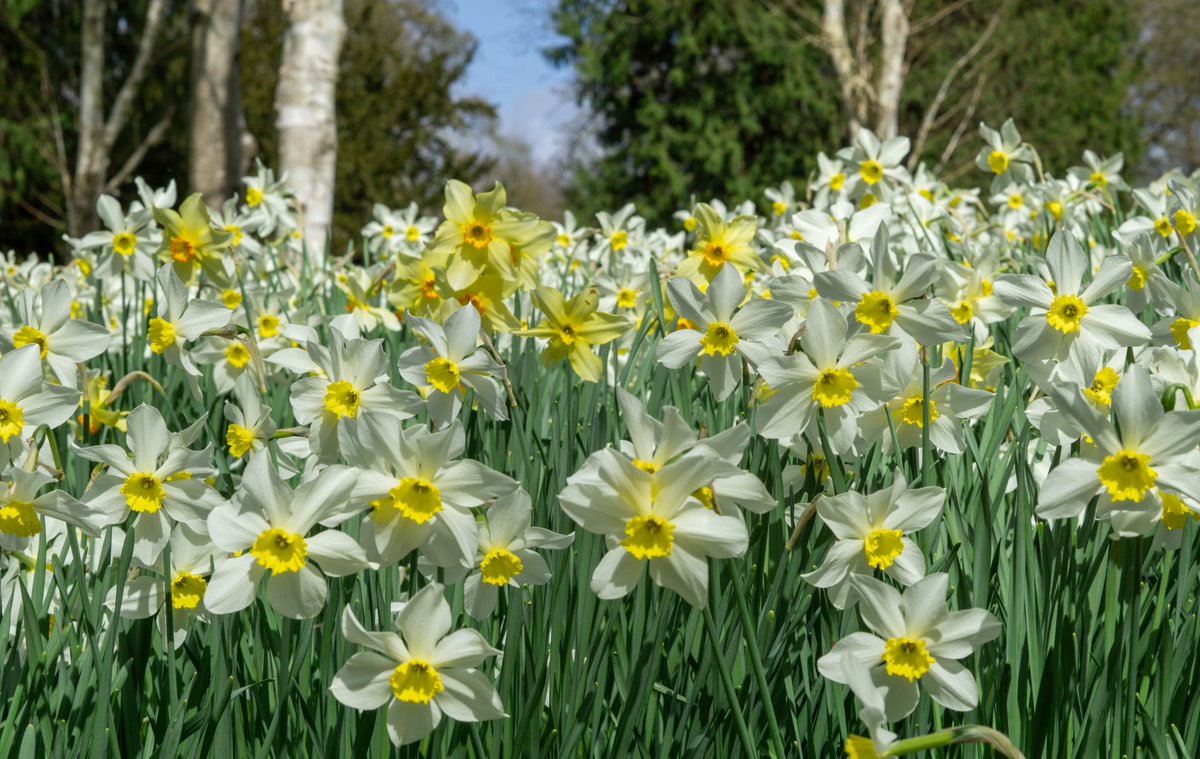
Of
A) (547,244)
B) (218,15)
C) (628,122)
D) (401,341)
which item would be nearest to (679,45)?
(628,122)

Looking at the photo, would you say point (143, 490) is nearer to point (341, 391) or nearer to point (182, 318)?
point (341, 391)

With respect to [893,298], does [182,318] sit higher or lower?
lower

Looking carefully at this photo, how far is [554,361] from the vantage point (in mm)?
1618

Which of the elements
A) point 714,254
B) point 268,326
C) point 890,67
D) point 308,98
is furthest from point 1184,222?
point 890,67

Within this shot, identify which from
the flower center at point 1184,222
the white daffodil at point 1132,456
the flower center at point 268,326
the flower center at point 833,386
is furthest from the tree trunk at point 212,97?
the white daffodil at point 1132,456

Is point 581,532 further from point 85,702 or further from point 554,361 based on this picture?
point 85,702

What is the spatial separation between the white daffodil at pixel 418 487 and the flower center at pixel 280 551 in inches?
2.9

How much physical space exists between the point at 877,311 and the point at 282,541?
79 centimetres

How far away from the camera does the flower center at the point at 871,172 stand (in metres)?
2.98

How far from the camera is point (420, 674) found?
3.46 ft

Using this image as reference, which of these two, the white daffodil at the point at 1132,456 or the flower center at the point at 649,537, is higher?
the white daffodil at the point at 1132,456

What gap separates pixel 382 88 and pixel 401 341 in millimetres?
19314

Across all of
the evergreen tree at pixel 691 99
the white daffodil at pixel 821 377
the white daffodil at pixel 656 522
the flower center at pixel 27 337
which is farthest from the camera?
the evergreen tree at pixel 691 99

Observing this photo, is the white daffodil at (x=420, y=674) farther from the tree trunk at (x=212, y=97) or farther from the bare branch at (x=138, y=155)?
the bare branch at (x=138, y=155)
